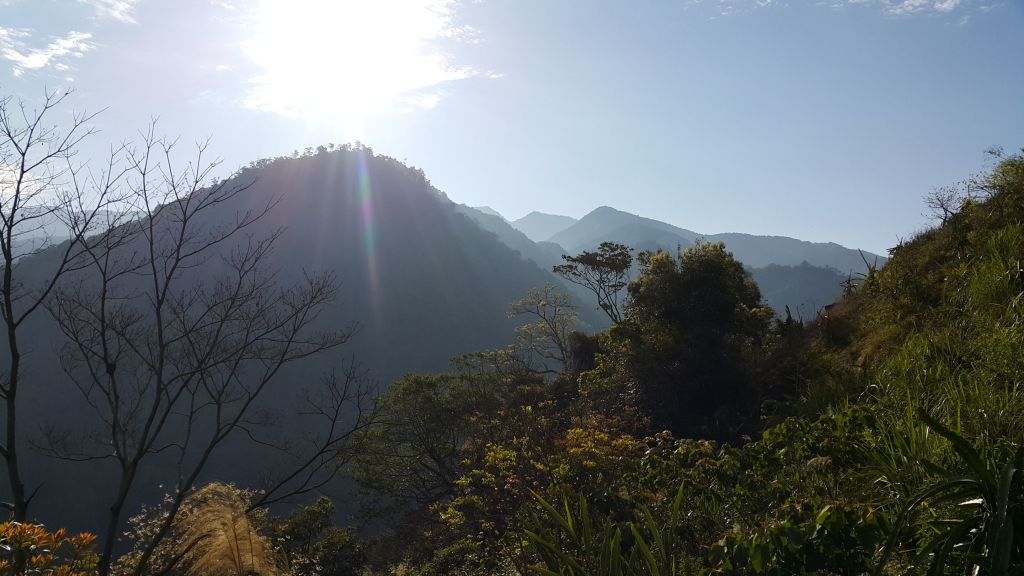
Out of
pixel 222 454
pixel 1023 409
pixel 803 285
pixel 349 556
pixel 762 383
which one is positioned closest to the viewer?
pixel 1023 409

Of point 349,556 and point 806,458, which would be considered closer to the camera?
point 806,458

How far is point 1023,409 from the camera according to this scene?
2.42 m

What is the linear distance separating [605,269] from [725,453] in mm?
14061

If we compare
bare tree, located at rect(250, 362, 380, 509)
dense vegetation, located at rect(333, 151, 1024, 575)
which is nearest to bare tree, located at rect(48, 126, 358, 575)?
bare tree, located at rect(250, 362, 380, 509)

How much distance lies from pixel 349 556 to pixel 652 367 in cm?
863

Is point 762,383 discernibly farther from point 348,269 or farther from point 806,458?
point 348,269

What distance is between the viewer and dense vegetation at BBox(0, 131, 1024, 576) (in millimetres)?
1932

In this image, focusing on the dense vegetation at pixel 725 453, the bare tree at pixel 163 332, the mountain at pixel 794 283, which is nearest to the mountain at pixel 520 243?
the mountain at pixel 794 283

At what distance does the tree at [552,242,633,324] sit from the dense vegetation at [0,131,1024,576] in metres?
2.54

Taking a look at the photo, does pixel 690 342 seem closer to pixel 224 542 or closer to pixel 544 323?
pixel 224 542

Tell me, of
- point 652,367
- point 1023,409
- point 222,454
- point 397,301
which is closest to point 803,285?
point 397,301

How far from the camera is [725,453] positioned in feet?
12.9

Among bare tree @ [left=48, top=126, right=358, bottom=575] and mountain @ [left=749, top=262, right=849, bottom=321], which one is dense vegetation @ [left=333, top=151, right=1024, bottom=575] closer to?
bare tree @ [left=48, top=126, right=358, bottom=575]

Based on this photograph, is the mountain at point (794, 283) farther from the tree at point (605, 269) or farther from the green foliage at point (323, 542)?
the green foliage at point (323, 542)
